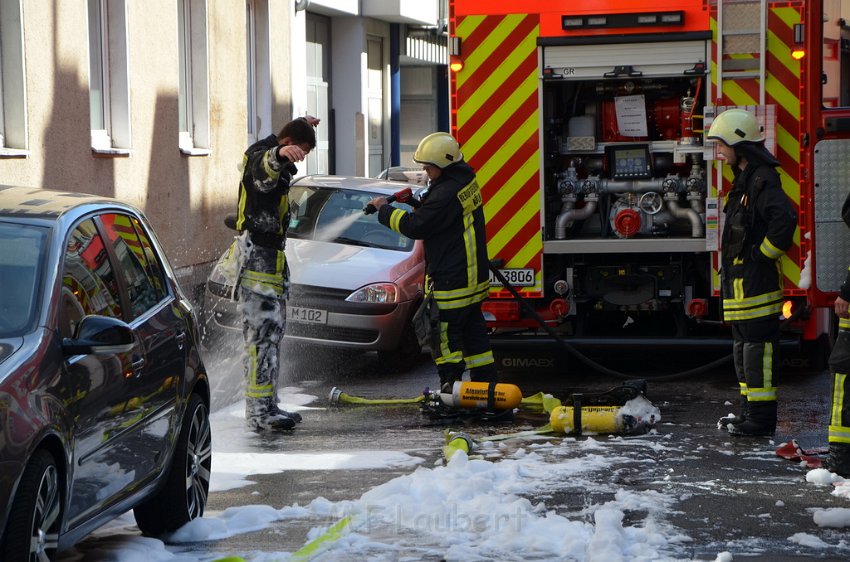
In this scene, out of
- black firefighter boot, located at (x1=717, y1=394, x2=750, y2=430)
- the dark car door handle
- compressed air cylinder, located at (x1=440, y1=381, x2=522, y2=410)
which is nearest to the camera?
the dark car door handle

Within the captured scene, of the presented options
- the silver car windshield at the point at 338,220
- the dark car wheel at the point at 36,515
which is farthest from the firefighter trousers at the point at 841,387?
the silver car windshield at the point at 338,220

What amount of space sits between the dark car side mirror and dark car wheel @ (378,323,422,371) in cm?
669

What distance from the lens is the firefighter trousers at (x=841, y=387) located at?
7.52 metres

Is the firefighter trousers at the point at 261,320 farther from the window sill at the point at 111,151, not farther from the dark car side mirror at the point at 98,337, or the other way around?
the window sill at the point at 111,151

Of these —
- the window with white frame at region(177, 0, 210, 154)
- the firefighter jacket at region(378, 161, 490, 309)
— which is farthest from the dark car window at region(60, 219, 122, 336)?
the window with white frame at region(177, 0, 210, 154)

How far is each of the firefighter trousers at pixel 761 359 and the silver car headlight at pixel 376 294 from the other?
3.34 meters

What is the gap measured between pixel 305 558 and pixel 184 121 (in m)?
13.4

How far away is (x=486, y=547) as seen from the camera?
5992mm

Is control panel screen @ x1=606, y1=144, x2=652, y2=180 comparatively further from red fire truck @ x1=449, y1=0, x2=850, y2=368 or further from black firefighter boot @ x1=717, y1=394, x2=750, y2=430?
black firefighter boot @ x1=717, y1=394, x2=750, y2=430

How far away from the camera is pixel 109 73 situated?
52.1ft

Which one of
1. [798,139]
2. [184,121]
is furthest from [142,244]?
[184,121]

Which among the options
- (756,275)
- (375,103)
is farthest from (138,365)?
(375,103)

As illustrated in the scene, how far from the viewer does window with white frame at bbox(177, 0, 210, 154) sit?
18438 mm

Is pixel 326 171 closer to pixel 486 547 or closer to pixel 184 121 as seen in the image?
pixel 184 121
